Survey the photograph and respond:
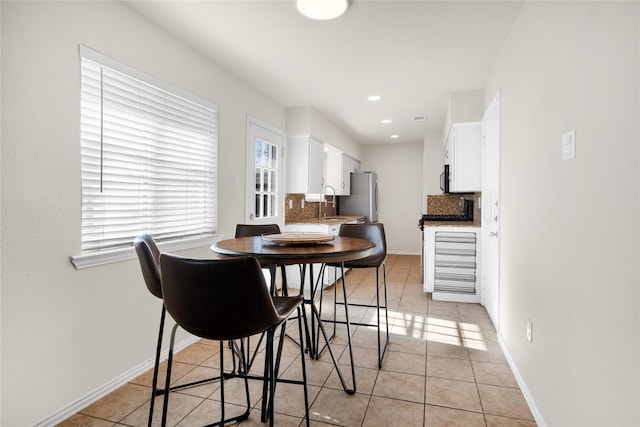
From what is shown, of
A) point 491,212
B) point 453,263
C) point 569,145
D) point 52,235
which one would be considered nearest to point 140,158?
point 52,235

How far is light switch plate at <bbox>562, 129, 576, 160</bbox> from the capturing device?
1.43 meters

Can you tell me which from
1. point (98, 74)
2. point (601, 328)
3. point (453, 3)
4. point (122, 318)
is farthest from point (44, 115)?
point (601, 328)

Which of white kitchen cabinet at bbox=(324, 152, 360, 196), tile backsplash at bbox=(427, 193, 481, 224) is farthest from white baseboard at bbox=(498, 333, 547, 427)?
white kitchen cabinet at bbox=(324, 152, 360, 196)

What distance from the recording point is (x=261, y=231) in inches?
112

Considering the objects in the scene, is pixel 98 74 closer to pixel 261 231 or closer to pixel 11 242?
pixel 11 242

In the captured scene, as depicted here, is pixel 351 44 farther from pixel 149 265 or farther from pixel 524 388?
pixel 524 388

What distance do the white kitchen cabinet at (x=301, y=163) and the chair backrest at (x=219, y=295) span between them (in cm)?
351

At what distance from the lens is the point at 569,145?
1466 millimetres

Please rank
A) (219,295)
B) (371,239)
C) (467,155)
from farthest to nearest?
(467,155) < (371,239) < (219,295)

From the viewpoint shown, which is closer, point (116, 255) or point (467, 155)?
point (116, 255)

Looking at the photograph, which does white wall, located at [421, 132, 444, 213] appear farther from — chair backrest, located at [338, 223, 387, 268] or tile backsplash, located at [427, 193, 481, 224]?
chair backrest, located at [338, 223, 387, 268]

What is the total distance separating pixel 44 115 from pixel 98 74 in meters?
0.45

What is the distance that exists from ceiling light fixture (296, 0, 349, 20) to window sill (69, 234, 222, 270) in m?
1.85

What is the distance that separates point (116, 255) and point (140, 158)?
671mm
